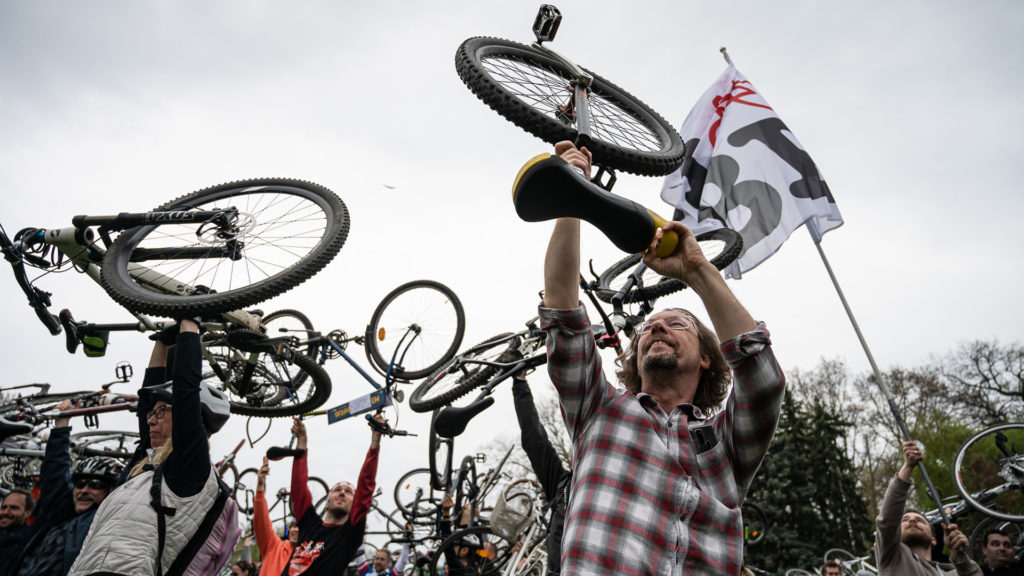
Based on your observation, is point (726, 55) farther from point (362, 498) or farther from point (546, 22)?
point (362, 498)

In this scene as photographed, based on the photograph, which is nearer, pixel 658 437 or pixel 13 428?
pixel 658 437

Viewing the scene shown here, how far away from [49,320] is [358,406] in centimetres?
284

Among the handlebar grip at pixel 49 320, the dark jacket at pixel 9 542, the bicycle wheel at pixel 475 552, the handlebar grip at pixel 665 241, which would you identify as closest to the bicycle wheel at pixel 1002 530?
the bicycle wheel at pixel 475 552

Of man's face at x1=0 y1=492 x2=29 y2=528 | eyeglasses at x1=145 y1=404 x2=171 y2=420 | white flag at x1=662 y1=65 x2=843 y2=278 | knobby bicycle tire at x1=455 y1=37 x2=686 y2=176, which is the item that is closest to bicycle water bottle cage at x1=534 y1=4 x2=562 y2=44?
knobby bicycle tire at x1=455 y1=37 x2=686 y2=176

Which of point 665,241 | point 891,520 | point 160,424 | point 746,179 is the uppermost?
point 746,179

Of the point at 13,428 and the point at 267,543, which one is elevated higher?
the point at 13,428

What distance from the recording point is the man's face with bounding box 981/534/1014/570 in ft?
15.9

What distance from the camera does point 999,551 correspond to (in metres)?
4.88

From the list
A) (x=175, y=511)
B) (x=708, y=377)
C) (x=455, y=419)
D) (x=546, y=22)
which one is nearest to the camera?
(x=708, y=377)

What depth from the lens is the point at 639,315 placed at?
475cm

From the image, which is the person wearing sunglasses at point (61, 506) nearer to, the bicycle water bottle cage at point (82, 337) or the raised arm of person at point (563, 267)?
the bicycle water bottle cage at point (82, 337)

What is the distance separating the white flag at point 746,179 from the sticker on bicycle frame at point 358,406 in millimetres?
3765

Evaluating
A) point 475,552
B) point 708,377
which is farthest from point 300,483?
point 708,377

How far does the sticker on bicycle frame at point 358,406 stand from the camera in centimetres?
628
